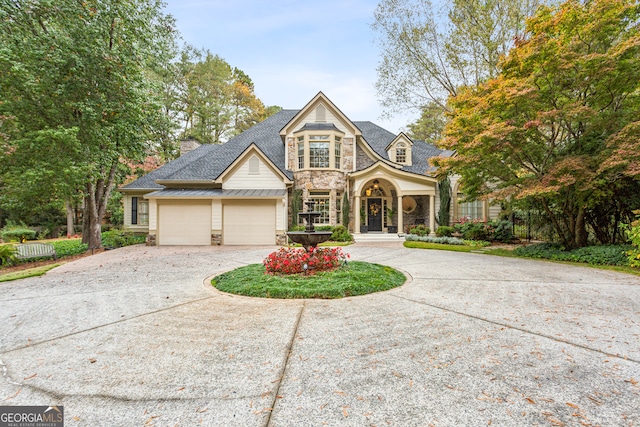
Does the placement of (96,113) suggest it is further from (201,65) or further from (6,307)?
(201,65)

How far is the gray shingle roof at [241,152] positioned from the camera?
16.0 meters

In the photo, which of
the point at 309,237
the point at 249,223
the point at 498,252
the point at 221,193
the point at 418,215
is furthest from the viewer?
the point at 418,215

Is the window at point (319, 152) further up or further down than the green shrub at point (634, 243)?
further up

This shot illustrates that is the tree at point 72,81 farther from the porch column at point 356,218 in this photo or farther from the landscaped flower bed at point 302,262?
the porch column at point 356,218

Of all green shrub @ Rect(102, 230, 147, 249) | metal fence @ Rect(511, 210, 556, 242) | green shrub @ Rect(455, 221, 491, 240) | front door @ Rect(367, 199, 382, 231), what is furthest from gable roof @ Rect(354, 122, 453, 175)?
green shrub @ Rect(102, 230, 147, 249)

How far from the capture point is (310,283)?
18.5ft

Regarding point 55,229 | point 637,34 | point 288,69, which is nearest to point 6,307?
point 637,34

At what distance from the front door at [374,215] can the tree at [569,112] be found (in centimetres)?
803

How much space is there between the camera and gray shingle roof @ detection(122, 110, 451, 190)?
52.6 feet

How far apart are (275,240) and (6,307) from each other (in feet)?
32.8

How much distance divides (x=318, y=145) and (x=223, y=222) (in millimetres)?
6857

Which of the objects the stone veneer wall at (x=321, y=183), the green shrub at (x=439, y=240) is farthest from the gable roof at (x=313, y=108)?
the green shrub at (x=439, y=240)

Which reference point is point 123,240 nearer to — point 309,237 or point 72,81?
point 72,81

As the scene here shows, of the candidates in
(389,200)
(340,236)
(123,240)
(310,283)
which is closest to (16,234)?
(123,240)
